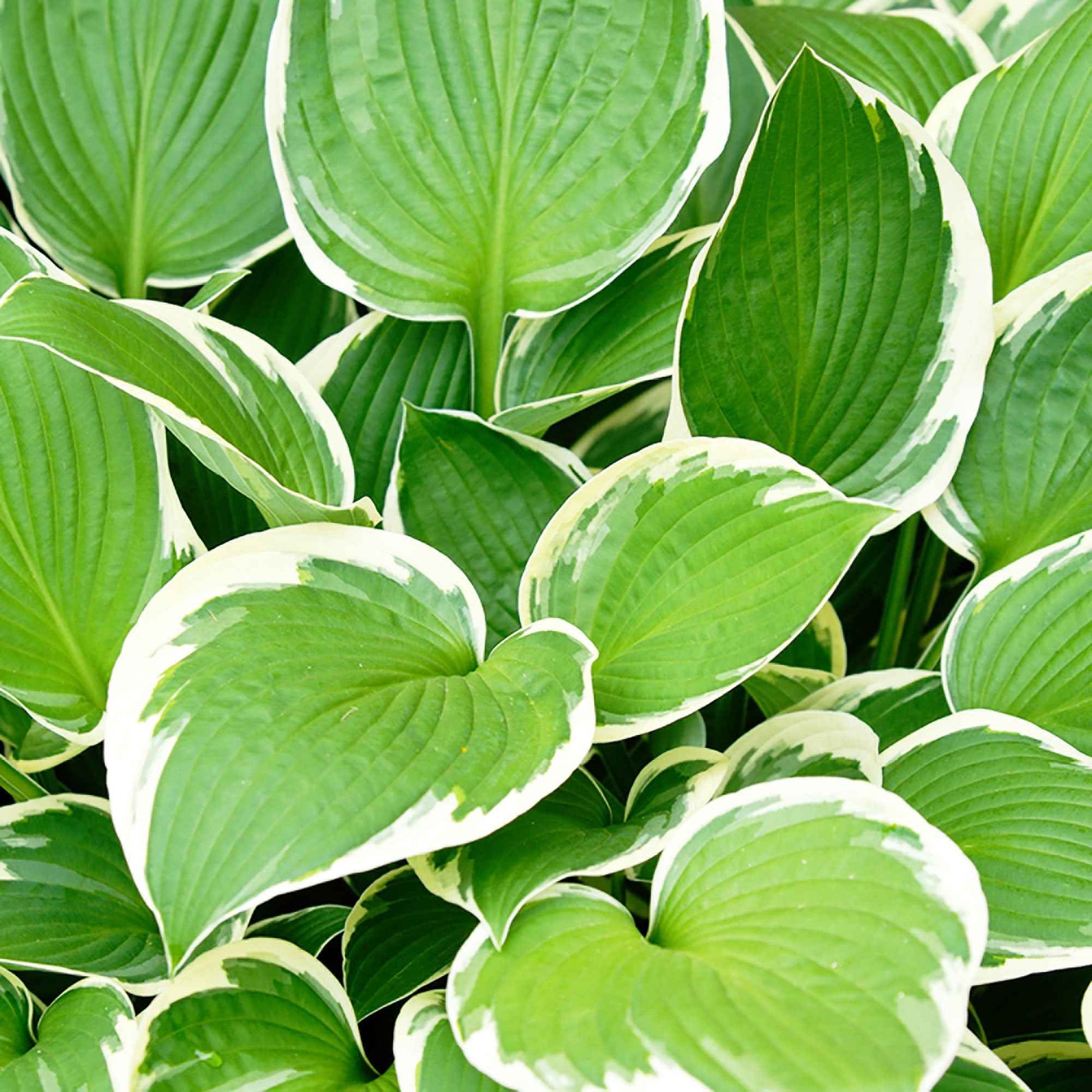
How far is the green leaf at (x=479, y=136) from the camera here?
67 cm

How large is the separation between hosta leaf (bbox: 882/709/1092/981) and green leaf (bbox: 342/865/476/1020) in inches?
9.7

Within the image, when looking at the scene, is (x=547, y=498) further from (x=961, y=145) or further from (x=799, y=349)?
(x=961, y=145)

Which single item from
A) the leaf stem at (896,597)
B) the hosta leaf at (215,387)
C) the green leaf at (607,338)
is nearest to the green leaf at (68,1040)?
the hosta leaf at (215,387)

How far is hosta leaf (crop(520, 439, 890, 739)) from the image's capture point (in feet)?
1.71

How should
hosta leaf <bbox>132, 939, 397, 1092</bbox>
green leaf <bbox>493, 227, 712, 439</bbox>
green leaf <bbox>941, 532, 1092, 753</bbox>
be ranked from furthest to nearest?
green leaf <bbox>493, 227, 712, 439</bbox> → green leaf <bbox>941, 532, 1092, 753</bbox> → hosta leaf <bbox>132, 939, 397, 1092</bbox>

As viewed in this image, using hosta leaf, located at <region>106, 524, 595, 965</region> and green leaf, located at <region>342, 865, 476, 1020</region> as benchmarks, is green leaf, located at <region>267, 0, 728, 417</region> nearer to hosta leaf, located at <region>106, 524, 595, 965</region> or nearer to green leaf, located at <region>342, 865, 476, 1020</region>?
hosta leaf, located at <region>106, 524, 595, 965</region>

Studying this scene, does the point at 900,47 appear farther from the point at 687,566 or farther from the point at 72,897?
the point at 72,897

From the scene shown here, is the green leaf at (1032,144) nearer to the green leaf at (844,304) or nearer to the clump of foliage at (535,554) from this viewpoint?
the clump of foliage at (535,554)

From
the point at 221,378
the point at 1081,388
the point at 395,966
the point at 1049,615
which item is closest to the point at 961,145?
the point at 1081,388

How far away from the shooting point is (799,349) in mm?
645

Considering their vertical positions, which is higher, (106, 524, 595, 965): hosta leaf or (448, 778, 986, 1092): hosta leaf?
(106, 524, 595, 965): hosta leaf

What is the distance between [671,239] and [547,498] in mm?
207

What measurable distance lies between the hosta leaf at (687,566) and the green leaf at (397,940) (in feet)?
0.49

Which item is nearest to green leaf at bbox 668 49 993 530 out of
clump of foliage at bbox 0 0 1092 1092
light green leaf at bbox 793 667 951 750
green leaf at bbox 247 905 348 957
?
clump of foliage at bbox 0 0 1092 1092
